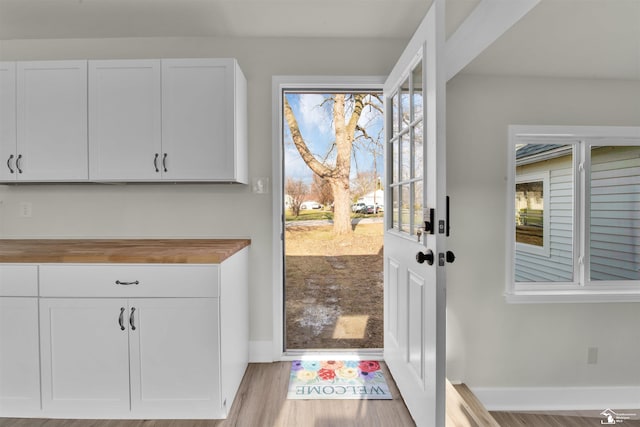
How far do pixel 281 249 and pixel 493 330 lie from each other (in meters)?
1.73

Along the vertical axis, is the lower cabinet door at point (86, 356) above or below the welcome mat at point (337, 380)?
above

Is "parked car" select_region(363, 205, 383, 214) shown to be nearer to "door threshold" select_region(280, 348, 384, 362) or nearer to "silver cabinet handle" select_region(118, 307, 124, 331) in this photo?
"door threshold" select_region(280, 348, 384, 362)

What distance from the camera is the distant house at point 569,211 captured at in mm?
2637

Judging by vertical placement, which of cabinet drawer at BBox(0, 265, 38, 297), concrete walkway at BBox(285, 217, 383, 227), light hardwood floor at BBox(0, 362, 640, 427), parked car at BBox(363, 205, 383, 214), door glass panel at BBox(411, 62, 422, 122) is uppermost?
door glass panel at BBox(411, 62, 422, 122)

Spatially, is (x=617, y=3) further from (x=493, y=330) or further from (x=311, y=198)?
(x=311, y=198)

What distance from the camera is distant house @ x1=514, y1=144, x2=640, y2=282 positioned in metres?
2.64

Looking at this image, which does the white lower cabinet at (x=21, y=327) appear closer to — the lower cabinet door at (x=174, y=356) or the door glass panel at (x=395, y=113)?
the lower cabinet door at (x=174, y=356)

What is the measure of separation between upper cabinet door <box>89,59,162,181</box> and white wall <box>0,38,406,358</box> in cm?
34

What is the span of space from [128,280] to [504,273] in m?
2.52

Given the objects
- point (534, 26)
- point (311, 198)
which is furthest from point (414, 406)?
point (311, 198)

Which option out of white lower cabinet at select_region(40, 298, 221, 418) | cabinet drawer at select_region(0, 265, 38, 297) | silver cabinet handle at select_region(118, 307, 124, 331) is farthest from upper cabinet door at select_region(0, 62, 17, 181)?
silver cabinet handle at select_region(118, 307, 124, 331)

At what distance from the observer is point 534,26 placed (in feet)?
5.85

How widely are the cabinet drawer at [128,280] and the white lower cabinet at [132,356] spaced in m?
0.04

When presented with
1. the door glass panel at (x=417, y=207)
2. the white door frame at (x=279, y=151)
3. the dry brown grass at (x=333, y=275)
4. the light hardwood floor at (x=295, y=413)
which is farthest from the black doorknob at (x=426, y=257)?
the dry brown grass at (x=333, y=275)
